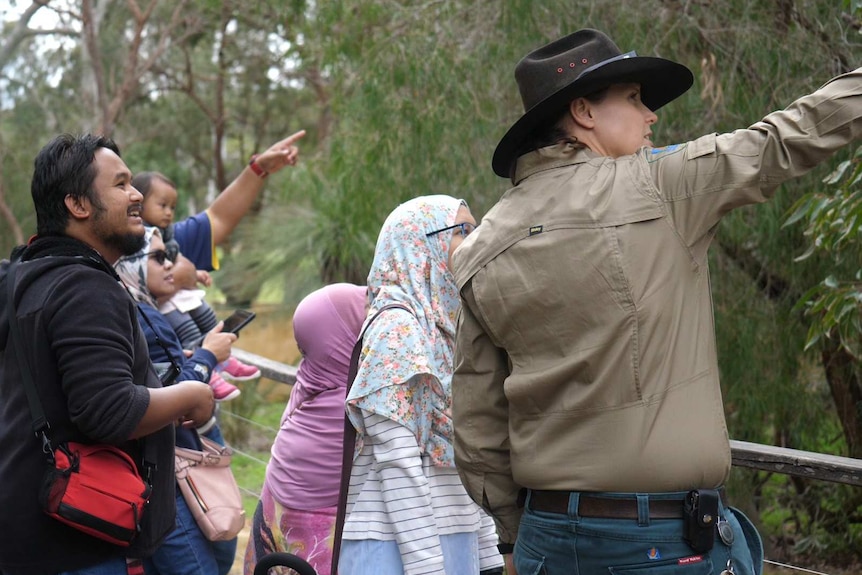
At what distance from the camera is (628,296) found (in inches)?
82.0

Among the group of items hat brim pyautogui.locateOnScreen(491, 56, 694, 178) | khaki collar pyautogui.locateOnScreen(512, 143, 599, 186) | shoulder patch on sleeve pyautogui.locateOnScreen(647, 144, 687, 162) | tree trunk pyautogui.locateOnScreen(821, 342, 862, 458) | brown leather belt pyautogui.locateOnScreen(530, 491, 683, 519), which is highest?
hat brim pyautogui.locateOnScreen(491, 56, 694, 178)

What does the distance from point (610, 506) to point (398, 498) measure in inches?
30.3

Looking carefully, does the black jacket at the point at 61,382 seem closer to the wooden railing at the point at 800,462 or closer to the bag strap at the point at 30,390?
the bag strap at the point at 30,390

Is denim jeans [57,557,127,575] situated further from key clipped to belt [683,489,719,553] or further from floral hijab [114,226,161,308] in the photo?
key clipped to belt [683,489,719,553]

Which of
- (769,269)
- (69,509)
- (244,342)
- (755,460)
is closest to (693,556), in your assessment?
(755,460)

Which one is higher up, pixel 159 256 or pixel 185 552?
pixel 159 256

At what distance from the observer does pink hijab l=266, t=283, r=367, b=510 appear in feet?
10.6

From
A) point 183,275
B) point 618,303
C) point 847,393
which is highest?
point 618,303

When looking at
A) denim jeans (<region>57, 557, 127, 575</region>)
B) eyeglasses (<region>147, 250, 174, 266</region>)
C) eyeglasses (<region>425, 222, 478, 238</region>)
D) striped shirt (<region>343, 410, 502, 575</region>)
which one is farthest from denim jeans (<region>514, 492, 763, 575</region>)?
eyeglasses (<region>147, 250, 174, 266</region>)

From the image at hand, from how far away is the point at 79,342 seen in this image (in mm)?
2455

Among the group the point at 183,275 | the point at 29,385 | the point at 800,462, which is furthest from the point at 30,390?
the point at 800,462

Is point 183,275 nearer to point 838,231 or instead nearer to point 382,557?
point 382,557

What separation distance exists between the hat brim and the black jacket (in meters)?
0.97

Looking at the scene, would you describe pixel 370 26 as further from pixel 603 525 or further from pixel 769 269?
pixel 603 525
